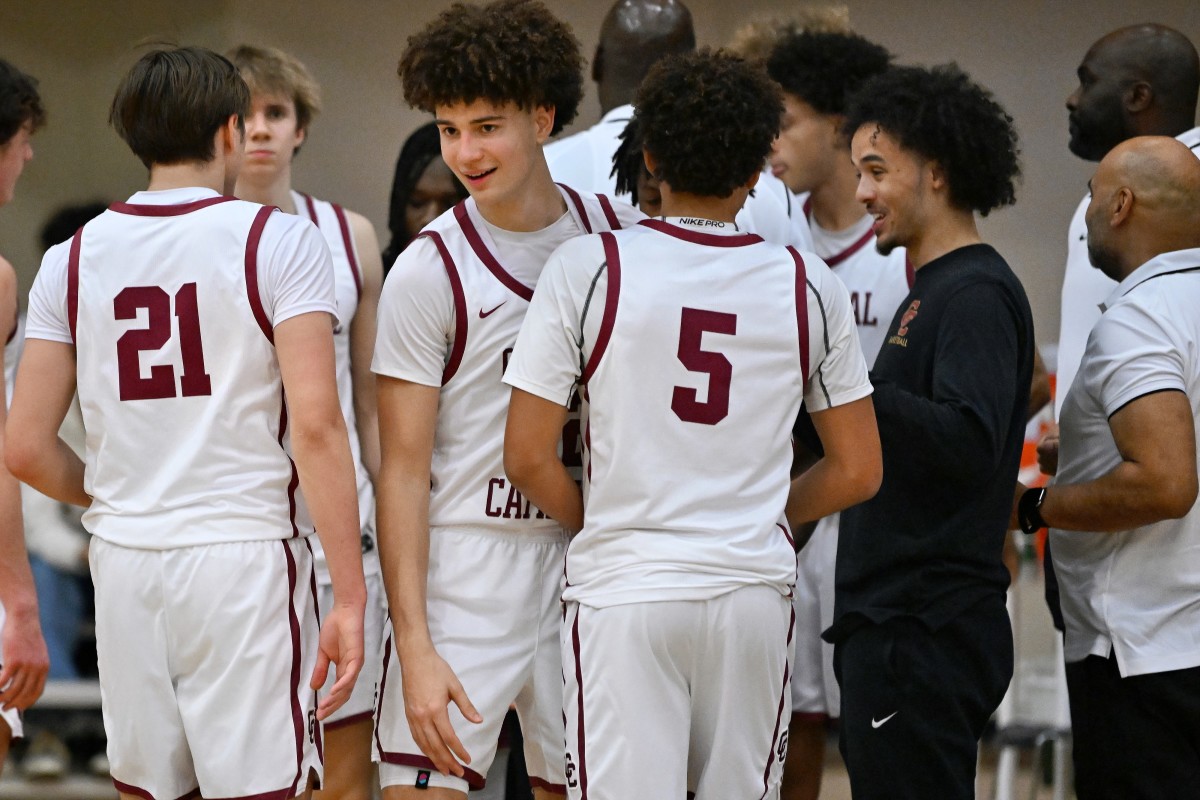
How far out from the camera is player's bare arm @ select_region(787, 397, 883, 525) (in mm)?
2500

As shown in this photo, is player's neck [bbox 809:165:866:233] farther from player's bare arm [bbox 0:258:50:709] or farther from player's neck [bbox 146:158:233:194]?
player's bare arm [bbox 0:258:50:709]

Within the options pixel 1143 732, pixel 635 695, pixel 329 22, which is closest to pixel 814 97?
pixel 1143 732

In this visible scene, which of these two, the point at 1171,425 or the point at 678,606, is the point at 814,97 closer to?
the point at 1171,425

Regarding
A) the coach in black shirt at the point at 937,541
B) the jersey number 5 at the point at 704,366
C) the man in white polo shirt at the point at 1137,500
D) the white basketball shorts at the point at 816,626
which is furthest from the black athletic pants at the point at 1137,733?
the jersey number 5 at the point at 704,366

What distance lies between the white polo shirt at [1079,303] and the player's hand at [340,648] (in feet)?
7.46

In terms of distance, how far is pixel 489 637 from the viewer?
2.52 meters

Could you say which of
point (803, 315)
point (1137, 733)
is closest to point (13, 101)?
point (803, 315)

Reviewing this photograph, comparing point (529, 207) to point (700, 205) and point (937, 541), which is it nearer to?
point (700, 205)

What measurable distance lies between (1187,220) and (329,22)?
13.8 ft

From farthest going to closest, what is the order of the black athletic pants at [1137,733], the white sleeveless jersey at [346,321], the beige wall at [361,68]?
the beige wall at [361,68]
the white sleeveless jersey at [346,321]
the black athletic pants at [1137,733]

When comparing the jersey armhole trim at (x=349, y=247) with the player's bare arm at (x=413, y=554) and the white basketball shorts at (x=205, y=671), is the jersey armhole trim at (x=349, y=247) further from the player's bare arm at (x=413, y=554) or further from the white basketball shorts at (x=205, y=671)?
the white basketball shorts at (x=205, y=671)

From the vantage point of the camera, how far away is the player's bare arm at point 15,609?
2.89m

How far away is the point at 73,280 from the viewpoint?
2.47m

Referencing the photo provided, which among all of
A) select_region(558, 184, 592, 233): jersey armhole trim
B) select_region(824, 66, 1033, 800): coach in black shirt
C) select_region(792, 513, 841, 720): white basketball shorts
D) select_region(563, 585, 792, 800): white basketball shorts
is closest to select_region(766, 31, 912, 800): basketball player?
select_region(792, 513, 841, 720): white basketball shorts
